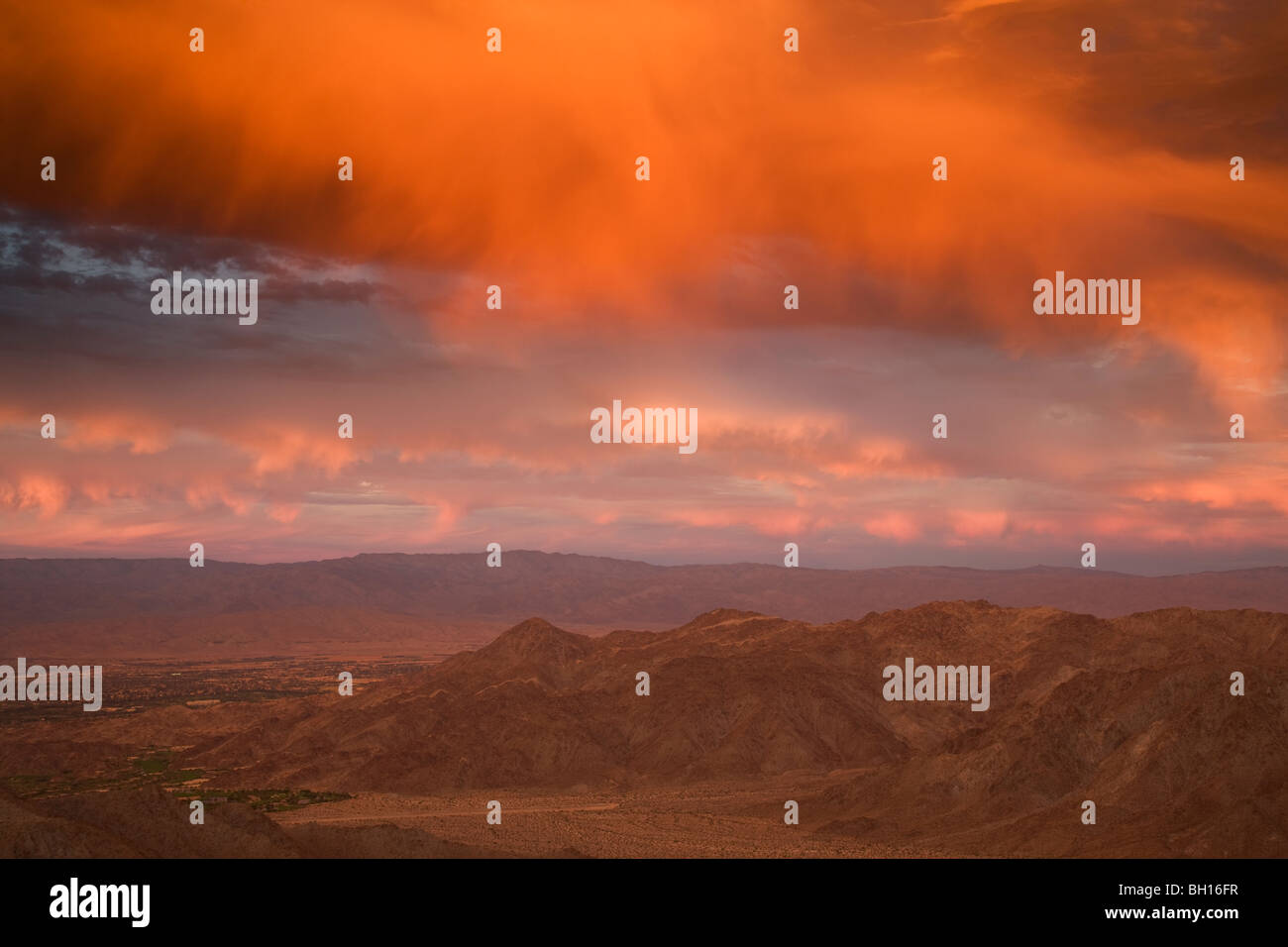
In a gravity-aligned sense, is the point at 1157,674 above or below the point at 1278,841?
above

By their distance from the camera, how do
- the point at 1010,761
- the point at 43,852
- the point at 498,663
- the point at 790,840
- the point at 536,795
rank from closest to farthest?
the point at 43,852
the point at 790,840
the point at 1010,761
the point at 536,795
the point at 498,663

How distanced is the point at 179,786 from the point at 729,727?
161 ft

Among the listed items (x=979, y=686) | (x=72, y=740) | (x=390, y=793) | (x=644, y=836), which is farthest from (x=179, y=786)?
(x=979, y=686)

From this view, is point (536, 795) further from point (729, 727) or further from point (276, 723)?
point (276, 723)

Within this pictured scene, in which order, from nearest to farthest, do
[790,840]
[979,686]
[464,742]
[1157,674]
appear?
[790,840]
[1157,674]
[464,742]
[979,686]

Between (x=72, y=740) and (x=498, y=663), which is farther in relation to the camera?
(x=498, y=663)

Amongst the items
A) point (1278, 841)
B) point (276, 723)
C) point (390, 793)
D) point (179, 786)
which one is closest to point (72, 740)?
point (276, 723)

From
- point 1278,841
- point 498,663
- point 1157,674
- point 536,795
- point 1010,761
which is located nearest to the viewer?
point 1278,841

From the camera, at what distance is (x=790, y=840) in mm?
81188

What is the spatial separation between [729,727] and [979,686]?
29.8 m

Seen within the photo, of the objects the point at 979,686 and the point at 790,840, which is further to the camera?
the point at 979,686

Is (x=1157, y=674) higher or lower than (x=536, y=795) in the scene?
higher

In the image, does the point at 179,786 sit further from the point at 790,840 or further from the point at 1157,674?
the point at 1157,674

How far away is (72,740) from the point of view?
131 m
